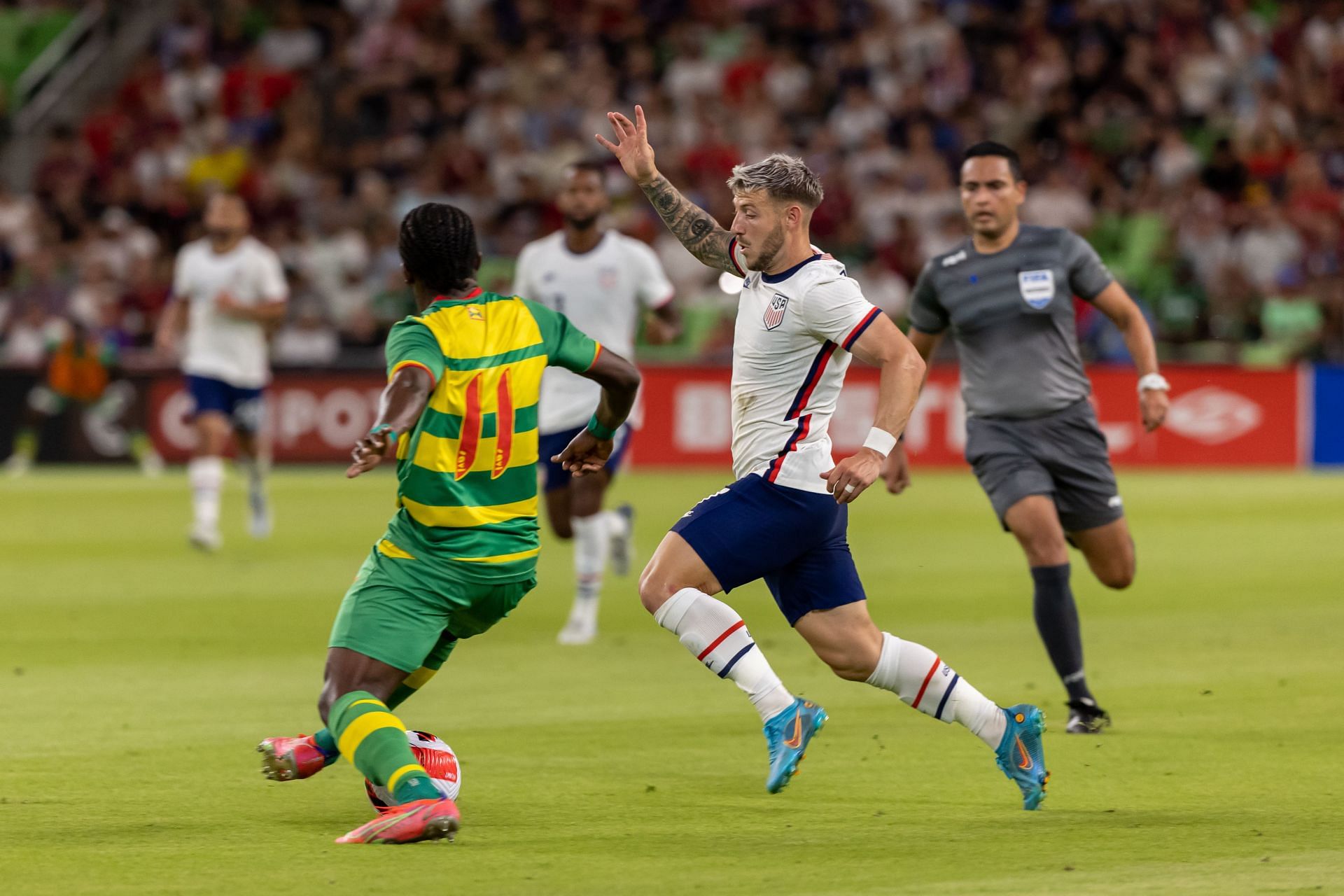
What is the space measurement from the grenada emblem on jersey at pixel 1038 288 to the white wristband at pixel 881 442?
2.55 meters

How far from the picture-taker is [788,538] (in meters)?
6.31

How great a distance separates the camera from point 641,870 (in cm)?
541

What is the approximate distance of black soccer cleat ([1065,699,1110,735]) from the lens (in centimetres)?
783

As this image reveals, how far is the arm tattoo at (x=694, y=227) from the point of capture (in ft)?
22.7

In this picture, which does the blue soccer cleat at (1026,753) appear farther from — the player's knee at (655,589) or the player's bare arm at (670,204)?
the player's bare arm at (670,204)

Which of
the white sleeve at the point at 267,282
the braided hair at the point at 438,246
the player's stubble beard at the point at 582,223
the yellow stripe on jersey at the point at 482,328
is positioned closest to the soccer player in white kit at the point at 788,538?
the yellow stripe on jersey at the point at 482,328

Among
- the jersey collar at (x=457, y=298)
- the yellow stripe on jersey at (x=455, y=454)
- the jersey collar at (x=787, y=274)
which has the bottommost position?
the yellow stripe on jersey at (x=455, y=454)

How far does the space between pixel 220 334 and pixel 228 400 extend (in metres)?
0.52

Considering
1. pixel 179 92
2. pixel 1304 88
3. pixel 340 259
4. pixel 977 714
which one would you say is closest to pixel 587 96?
pixel 340 259

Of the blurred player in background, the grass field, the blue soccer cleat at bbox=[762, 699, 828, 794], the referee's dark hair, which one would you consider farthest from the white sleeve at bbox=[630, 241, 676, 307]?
the blurred player in background

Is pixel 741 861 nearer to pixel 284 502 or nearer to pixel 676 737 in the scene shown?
pixel 676 737

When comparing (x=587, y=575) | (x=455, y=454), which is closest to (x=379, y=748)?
(x=455, y=454)

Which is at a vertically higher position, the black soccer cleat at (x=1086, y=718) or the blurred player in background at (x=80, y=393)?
the blurred player in background at (x=80, y=393)

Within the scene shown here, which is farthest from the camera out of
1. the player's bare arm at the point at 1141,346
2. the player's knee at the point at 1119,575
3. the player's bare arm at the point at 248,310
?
the player's bare arm at the point at 248,310
